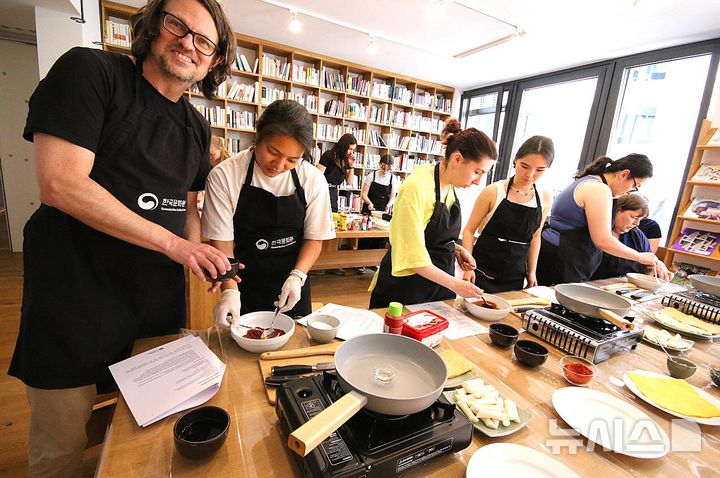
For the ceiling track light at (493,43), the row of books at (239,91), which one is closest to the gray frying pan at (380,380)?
the ceiling track light at (493,43)

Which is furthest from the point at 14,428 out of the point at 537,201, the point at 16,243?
the point at 16,243

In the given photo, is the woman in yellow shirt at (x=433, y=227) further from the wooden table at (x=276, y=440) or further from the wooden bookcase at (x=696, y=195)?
the wooden bookcase at (x=696, y=195)

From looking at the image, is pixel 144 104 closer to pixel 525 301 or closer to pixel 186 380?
pixel 186 380

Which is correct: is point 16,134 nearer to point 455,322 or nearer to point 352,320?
point 352,320

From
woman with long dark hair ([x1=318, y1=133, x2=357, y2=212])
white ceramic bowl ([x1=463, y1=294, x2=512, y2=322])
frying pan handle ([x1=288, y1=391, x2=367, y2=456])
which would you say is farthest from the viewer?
woman with long dark hair ([x1=318, y1=133, x2=357, y2=212])

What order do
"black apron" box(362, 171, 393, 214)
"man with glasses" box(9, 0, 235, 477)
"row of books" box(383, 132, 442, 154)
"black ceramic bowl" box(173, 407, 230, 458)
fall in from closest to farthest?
"black ceramic bowl" box(173, 407, 230, 458) → "man with glasses" box(9, 0, 235, 477) → "black apron" box(362, 171, 393, 214) → "row of books" box(383, 132, 442, 154)

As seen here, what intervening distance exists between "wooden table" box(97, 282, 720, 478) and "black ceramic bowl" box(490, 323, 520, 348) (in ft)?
0.33

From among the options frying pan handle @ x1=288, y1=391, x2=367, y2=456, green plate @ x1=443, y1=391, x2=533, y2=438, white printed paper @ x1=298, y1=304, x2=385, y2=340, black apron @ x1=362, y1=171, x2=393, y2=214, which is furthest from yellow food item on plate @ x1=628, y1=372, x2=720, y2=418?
black apron @ x1=362, y1=171, x2=393, y2=214

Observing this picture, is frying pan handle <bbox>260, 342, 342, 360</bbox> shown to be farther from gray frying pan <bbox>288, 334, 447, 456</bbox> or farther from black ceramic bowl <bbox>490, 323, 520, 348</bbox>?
black ceramic bowl <bbox>490, 323, 520, 348</bbox>

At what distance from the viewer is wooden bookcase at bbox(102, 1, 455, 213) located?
5.00 metres

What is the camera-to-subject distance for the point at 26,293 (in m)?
1.02

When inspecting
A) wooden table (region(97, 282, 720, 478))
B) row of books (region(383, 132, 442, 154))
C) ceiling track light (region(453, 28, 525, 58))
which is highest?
ceiling track light (region(453, 28, 525, 58))

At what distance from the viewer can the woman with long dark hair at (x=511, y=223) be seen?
6.66 feet

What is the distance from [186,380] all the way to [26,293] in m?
0.62
